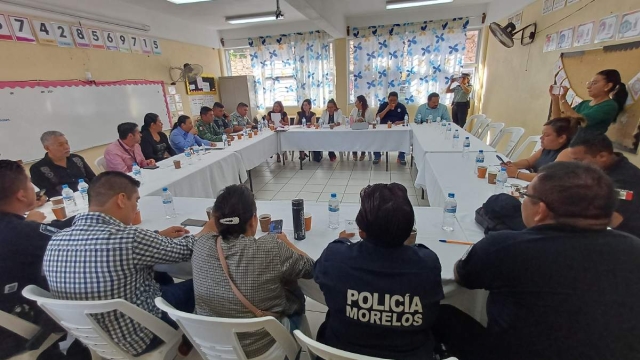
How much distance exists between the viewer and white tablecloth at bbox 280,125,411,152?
15.5ft

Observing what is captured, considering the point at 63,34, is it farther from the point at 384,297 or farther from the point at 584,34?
the point at 584,34

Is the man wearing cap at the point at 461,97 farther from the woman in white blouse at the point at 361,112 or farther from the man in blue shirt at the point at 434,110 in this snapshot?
the woman in white blouse at the point at 361,112

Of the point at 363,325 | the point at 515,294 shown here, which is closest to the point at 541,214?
the point at 515,294

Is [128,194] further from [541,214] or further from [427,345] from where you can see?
[541,214]

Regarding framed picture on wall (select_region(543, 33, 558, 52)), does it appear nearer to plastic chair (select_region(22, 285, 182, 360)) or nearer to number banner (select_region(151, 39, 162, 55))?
plastic chair (select_region(22, 285, 182, 360))

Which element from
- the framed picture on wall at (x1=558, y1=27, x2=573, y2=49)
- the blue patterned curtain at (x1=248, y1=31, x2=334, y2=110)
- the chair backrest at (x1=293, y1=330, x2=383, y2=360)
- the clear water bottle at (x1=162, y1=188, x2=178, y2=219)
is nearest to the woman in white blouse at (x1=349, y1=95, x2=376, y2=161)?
the blue patterned curtain at (x1=248, y1=31, x2=334, y2=110)

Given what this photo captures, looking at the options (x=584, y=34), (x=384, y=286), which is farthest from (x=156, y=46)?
(x=584, y=34)

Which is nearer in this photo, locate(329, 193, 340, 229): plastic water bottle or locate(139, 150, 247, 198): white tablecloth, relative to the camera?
locate(329, 193, 340, 229): plastic water bottle

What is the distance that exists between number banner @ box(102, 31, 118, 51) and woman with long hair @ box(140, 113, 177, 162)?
163cm

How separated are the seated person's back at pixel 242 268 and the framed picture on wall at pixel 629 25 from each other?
3251mm

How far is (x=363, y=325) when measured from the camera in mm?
938

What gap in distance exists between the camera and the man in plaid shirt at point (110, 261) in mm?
1071

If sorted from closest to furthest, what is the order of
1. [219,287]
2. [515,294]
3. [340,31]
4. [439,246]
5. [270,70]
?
[515,294], [219,287], [439,246], [340,31], [270,70]

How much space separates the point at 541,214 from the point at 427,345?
21.7 inches
